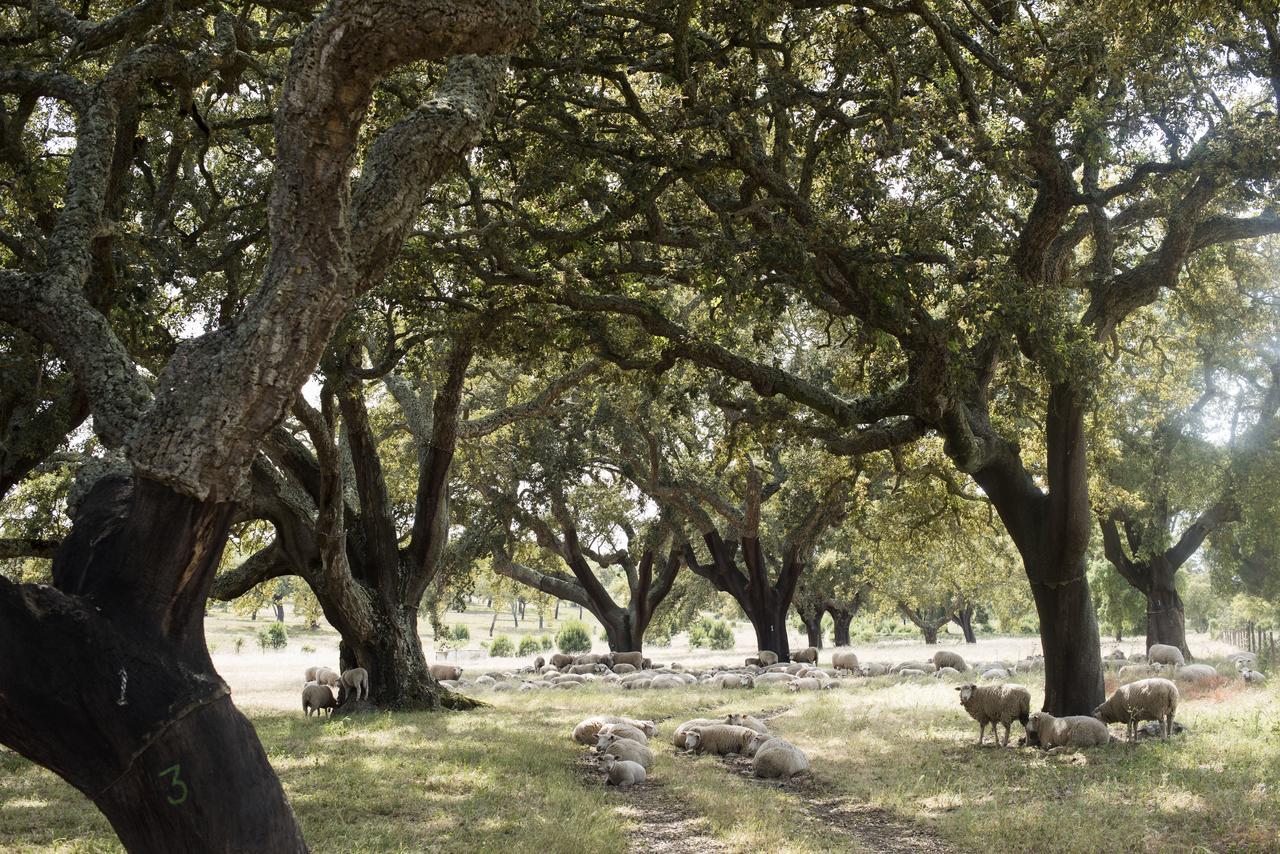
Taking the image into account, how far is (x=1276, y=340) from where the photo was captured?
20969mm

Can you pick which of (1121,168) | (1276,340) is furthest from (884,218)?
(1276,340)

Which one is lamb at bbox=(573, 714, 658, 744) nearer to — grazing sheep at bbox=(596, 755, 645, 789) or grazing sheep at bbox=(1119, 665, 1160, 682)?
grazing sheep at bbox=(596, 755, 645, 789)

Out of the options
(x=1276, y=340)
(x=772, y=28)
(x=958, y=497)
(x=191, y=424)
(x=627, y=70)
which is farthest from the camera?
(x=1276, y=340)

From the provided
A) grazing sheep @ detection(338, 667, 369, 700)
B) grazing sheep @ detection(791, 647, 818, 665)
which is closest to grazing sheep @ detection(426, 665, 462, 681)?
grazing sheep @ detection(338, 667, 369, 700)

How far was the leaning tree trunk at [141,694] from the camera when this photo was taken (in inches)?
172

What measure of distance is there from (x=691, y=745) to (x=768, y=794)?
2.98m

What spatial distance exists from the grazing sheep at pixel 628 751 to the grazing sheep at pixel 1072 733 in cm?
464

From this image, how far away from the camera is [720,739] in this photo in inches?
470

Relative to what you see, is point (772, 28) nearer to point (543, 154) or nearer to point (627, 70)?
point (627, 70)

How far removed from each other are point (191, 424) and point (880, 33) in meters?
8.51

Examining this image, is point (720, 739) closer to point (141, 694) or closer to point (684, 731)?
point (684, 731)

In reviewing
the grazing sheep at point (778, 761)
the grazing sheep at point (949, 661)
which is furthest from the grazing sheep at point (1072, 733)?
the grazing sheep at point (949, 661)

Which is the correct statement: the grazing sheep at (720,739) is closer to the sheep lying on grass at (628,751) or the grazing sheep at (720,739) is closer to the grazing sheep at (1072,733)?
the sheep lying on grass at (628,751)

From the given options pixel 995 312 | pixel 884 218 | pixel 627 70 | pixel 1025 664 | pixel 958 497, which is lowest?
pixel 1025 664
